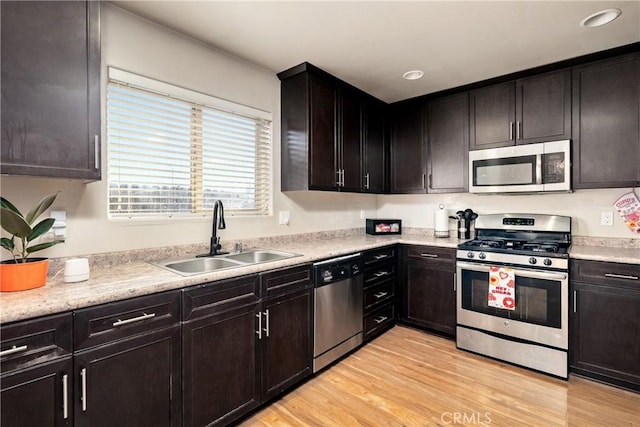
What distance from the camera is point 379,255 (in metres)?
3.01

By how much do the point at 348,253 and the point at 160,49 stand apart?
6.42 feet

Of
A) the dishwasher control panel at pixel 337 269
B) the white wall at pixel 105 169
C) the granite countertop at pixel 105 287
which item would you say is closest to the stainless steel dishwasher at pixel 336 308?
the dishwasher control panel at pixel 337 269

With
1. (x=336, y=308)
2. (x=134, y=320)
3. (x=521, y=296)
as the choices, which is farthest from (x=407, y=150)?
(x=134, y=320)

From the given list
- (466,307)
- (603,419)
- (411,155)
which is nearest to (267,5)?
(411,155)

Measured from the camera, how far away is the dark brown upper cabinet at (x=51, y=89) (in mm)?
1289

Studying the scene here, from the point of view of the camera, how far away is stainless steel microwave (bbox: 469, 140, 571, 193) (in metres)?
2.63

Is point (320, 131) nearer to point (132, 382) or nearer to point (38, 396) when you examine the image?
point (132, 382)

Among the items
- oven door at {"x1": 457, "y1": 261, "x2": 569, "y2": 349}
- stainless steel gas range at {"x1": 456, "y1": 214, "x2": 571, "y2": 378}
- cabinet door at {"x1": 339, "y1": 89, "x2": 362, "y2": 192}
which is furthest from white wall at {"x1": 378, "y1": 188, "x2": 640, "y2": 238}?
cabinet door at {"x1": 339, "y1": 89, "x2": 362, "y2": 192}

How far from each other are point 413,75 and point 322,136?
1.01 meters

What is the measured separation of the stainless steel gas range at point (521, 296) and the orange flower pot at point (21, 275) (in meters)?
2.84

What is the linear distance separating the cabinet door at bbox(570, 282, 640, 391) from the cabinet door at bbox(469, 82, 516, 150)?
1395 mm

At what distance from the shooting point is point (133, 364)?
1401 millimetres

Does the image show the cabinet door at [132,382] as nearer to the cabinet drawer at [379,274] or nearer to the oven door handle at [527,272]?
the cabinet drawer at [379,274]

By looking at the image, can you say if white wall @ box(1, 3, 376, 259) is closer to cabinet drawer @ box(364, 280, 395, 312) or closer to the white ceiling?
the white ceiling
